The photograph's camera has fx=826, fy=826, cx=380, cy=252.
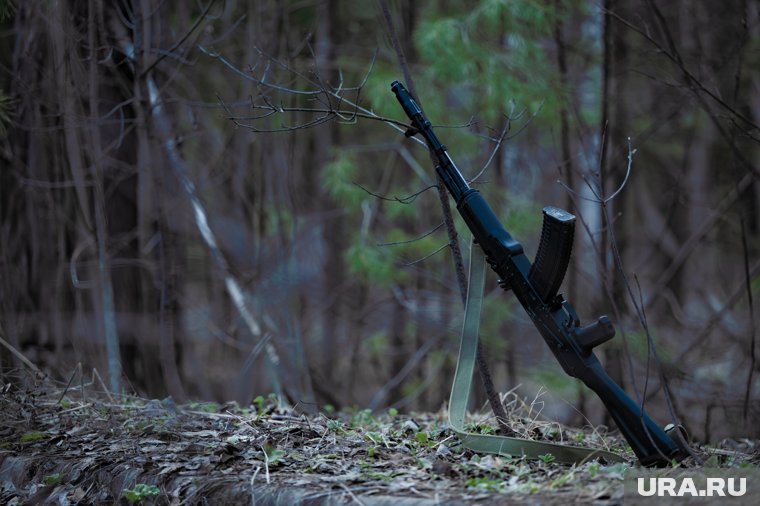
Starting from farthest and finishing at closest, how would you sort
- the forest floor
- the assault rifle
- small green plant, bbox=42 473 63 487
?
small green plant, bbox=42 473 63 487 < the assault rifle < the forest floor

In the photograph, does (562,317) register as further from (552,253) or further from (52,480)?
(52,480)

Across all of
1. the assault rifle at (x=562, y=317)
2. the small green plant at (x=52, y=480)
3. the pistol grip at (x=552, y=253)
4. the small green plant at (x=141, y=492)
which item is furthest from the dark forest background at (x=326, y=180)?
the small green plant at (x=141, y=492)

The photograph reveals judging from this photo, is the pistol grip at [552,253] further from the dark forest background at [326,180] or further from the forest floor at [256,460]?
the dark forest background at [326,180]

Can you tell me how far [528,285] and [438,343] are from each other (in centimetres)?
682

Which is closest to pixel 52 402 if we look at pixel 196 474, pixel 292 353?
pixel 196 474

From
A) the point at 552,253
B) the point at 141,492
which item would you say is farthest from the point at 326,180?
the point at 141,492

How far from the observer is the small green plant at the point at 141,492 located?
3781mm

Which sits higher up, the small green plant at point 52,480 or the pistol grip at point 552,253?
the pistol grip at point 552,253

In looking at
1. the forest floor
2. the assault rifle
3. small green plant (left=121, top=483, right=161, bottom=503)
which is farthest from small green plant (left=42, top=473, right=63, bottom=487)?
the assault rifle

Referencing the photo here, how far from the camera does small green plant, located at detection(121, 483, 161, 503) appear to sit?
378 centimetres

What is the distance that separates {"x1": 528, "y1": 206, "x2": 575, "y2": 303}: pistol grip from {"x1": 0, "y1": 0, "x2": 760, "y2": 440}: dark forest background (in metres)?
0.95

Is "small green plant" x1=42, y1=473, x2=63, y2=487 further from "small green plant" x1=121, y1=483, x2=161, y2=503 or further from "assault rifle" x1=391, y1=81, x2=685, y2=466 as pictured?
"assault rifle" x1=391, y1=81, x2=685, y2=466

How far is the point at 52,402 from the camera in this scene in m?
5.23

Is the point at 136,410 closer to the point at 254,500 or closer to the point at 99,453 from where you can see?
the point at 99,453
